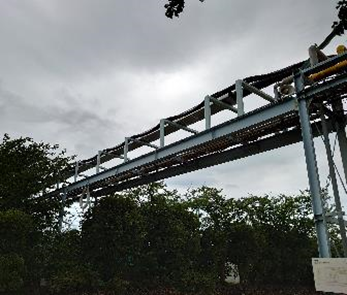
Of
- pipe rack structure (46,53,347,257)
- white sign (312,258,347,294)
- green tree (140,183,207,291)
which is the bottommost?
white sign (312,258,347,294)

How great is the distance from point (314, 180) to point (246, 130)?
9.89 ft

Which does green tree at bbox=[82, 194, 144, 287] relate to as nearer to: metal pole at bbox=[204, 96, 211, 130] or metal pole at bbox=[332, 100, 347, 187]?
metal pole at bbox=[204, 96, 211, 130]

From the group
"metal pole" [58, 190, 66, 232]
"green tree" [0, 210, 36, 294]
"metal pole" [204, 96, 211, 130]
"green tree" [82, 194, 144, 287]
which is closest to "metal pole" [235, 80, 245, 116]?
"metal pole" [204, 96, 211, 130]

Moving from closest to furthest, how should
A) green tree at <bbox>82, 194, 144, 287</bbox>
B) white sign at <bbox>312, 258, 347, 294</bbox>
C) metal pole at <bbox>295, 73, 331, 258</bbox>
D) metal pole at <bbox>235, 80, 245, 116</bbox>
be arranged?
white sign at <bbox>312, 258, 347, 294</bbox> < metal pole at <bbox>295, 73, 331, 258</bbox> < metal pole at <bbox>235, 80, 245, 116</bbox> < green tree at <bbox>82, 194, 144, 287</bbox>

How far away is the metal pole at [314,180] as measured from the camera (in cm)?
657

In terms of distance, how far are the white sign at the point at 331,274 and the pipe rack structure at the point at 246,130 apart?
62cm

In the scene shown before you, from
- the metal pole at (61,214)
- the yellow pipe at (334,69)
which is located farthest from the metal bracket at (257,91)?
the metal pole at (61,214)

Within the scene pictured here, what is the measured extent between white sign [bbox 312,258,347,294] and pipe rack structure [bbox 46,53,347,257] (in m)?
0.62

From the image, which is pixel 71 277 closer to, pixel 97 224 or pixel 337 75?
pixel 97 224

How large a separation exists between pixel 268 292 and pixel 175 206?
29.8ft

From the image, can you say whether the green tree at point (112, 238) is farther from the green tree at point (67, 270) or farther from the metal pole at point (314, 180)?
the metal pole at point (314, 180)

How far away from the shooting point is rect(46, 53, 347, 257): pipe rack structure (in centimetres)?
750

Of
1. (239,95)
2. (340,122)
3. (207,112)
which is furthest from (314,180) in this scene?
(207,112)

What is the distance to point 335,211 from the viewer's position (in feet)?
23.5
